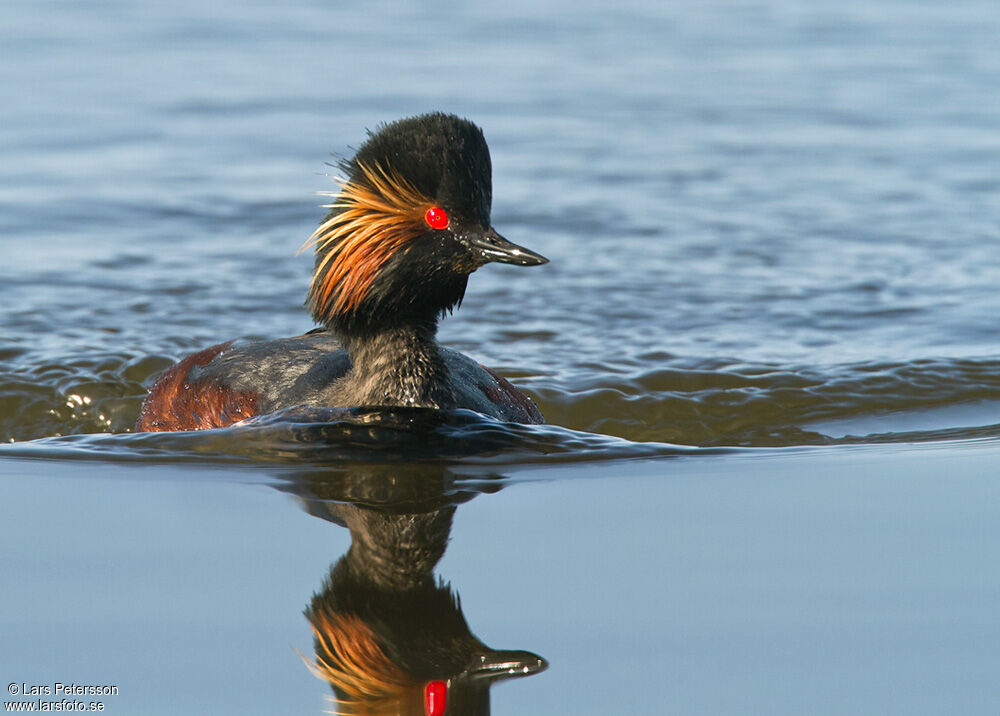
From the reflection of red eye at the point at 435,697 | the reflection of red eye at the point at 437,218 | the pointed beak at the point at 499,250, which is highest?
the reflection of red eye at the point at 437,218

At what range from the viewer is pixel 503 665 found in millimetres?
4504

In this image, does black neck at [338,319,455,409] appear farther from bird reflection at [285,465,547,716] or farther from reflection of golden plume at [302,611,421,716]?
reflection of golden plume at [302,611,421,716]

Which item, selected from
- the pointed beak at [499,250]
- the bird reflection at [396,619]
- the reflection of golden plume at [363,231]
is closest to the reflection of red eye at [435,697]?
the bird reflection at [396,619]

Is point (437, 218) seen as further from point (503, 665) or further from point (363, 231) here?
point (503, 665)

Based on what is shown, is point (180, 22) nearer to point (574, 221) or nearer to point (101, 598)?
point (574, 221)

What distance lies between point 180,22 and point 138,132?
5.05m

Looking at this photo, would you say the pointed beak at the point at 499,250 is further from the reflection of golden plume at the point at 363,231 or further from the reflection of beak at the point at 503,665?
the reflection of beak at the point at 503,665

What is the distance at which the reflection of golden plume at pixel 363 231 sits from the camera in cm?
693

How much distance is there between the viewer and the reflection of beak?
14.6 ft

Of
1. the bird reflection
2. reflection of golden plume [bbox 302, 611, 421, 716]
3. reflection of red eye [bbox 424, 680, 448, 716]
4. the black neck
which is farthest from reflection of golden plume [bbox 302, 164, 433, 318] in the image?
reflection of red eye [bbox 424, 680, 448, 716]

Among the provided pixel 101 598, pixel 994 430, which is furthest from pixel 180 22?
pixel 101 598

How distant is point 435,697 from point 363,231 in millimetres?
3081

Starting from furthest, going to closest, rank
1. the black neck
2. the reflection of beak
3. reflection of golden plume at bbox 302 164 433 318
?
the black neck < reflection of golden plume at bbox 302 164 433 318 < the reflection of beak

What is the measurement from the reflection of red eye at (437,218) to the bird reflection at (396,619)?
1330 millimetres
